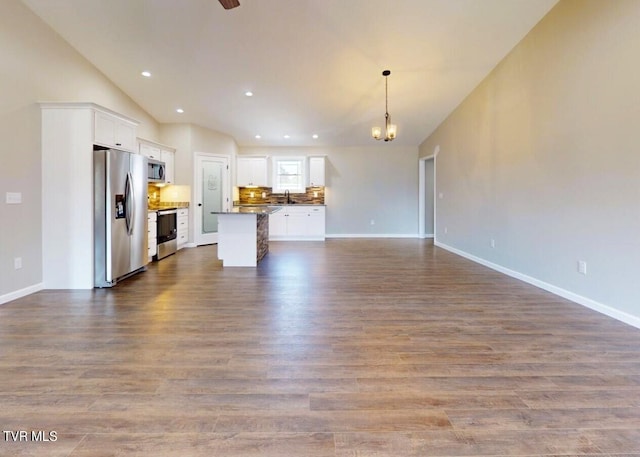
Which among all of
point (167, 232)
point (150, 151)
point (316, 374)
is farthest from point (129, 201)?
point (316, 374)

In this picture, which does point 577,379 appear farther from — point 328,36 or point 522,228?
point 328,36

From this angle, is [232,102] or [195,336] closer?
[195,336]

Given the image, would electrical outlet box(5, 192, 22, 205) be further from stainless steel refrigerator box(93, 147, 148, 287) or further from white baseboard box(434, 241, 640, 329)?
white baseboard box(434, 241, 640, 329)

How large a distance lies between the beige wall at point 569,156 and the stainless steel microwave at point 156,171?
591cm

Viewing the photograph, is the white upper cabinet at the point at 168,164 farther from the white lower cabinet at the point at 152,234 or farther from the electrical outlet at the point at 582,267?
the electrical outlet at the point at 582,267

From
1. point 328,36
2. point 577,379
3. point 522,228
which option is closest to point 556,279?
point 522,228

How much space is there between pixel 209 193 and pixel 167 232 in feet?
5.74

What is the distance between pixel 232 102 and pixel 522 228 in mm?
5464

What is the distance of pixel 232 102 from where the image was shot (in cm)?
648

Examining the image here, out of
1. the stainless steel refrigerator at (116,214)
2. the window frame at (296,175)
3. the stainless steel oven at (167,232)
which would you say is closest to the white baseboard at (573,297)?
the window frame at (296,175)

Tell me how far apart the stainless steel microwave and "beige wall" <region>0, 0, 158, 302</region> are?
75.3 inches

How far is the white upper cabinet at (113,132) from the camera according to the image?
423 cm

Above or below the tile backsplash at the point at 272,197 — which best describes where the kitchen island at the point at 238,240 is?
below

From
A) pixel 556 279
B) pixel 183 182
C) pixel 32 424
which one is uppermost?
pixel 183 182
